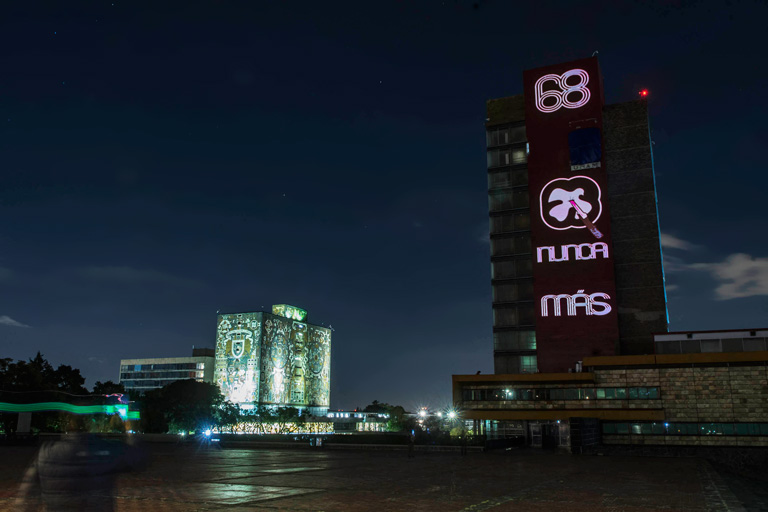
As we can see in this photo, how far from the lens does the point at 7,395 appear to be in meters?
83.4

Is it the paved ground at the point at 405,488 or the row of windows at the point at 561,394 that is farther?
the row of windows at the point at 561,394

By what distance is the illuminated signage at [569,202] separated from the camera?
9044cm

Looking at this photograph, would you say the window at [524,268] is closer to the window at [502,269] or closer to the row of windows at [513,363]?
the window at [502,269]

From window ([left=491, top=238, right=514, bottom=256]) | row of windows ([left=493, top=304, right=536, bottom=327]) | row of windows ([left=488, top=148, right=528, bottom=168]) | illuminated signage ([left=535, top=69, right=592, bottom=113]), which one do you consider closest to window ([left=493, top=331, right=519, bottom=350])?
row of windows ([left=493, top=304, right=536, bottom=327])

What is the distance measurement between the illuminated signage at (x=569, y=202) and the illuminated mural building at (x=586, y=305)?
0.15m

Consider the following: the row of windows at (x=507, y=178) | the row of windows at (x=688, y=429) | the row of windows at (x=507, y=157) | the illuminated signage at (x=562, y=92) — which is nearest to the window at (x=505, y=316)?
the row of windows at (x=507, y=178)

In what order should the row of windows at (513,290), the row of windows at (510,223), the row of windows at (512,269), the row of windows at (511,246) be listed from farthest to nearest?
1. the row of windows at (510,223)
2. the row of windows at (511,246)
3. the row of windows at (512,269)
4. the row of windows at (513,290)

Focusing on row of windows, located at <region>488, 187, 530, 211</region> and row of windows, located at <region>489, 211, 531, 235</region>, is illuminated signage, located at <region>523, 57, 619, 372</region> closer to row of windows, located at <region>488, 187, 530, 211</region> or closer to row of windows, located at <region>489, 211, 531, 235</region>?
row of windows, located at <region>488, 187, 530, 211</region>

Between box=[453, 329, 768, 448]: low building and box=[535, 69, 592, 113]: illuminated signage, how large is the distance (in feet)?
136

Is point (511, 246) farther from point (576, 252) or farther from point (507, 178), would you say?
point (576, 252)

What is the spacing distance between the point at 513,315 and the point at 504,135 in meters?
32.5

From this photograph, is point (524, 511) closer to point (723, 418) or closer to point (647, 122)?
point (723, 418)

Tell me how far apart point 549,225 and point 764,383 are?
38.5 metres

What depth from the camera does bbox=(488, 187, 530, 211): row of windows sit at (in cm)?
10443
